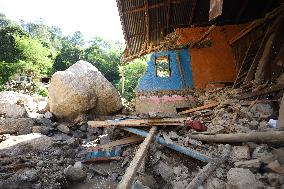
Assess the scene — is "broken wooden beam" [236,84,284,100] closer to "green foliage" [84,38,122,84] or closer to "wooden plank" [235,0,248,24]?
"wooden plank" [235,0,248,24]

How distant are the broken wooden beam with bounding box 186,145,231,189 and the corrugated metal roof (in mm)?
6947

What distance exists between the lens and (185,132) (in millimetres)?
5613

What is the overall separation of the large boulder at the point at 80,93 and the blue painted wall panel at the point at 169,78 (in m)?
1.37

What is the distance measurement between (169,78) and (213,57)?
77.2 inches

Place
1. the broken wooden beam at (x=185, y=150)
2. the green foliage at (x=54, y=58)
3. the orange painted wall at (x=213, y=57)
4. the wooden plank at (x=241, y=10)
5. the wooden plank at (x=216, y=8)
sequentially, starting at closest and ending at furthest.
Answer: the wooden plank at (x=216, y=8)
the broken wooden beam at (x=185, y=150)
the wooden plank at (x=241, y=10)
the orange painted wall at (x=213, y=57)
the green foliage at (x=54, y=58)

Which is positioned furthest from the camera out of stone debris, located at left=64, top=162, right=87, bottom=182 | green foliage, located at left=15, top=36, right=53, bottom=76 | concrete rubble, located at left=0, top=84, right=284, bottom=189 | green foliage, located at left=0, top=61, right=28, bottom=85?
green foliage, located at left=15, top=36, right=53, bottom=76

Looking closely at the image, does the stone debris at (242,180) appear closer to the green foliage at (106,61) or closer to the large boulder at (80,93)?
the large boulder at (80,93)

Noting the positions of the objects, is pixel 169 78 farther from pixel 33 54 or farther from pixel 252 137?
pixel 33 54

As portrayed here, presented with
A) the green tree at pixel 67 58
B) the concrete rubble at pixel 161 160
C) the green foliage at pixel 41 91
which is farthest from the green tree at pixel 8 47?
the concrete rubble at pixel 161 160

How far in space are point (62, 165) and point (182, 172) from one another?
275cm

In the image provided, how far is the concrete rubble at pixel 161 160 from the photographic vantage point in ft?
10.6

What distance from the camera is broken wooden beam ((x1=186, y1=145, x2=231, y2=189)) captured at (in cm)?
344

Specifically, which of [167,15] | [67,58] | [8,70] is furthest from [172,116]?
[67,58]

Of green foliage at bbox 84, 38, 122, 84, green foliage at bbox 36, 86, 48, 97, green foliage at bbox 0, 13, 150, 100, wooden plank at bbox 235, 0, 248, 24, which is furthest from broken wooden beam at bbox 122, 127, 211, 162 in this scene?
green foliage at bbox 84, 38, 122, 84
